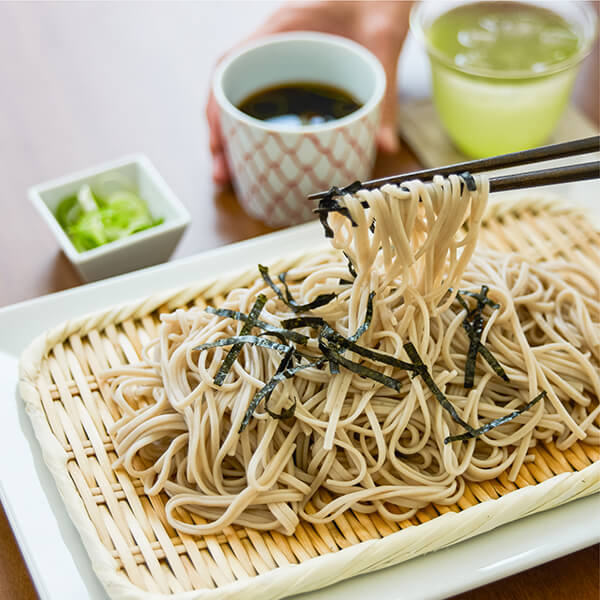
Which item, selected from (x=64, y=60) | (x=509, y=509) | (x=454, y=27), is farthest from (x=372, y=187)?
(x=64, y=60)

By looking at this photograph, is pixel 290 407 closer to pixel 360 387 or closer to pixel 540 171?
pixel 360 387

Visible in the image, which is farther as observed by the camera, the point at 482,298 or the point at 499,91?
the point at 499,91

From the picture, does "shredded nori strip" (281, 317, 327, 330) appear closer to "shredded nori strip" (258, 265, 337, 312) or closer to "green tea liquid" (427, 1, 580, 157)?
"shredded nori strip" (258, 265, 337, 312)

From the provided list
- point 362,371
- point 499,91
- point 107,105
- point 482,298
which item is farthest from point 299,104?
point 362,371

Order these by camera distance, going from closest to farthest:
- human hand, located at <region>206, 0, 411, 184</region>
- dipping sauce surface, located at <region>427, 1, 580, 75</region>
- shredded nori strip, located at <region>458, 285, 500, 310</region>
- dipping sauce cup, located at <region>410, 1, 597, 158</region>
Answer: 1. shredded nori strip, located at <region>458, 285, 500, 310</region>
2. dipping sauce cup, located at <region>410, 1, 597, 158</region>
3. dipping sauce surface, located at <region>427, 1, 580, 75</region>
4. human hand, located at <region>206, 0, 411, 184</region>

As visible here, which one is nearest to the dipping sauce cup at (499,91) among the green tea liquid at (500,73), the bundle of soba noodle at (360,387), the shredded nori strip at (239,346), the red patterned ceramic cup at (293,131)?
the green tea liquid at (500,73)

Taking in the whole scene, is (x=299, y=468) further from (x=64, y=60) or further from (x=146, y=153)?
(x=64, y=60)

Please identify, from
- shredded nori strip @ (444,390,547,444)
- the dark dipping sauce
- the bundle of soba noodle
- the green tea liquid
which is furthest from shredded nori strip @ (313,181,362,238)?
the green tea liquid
